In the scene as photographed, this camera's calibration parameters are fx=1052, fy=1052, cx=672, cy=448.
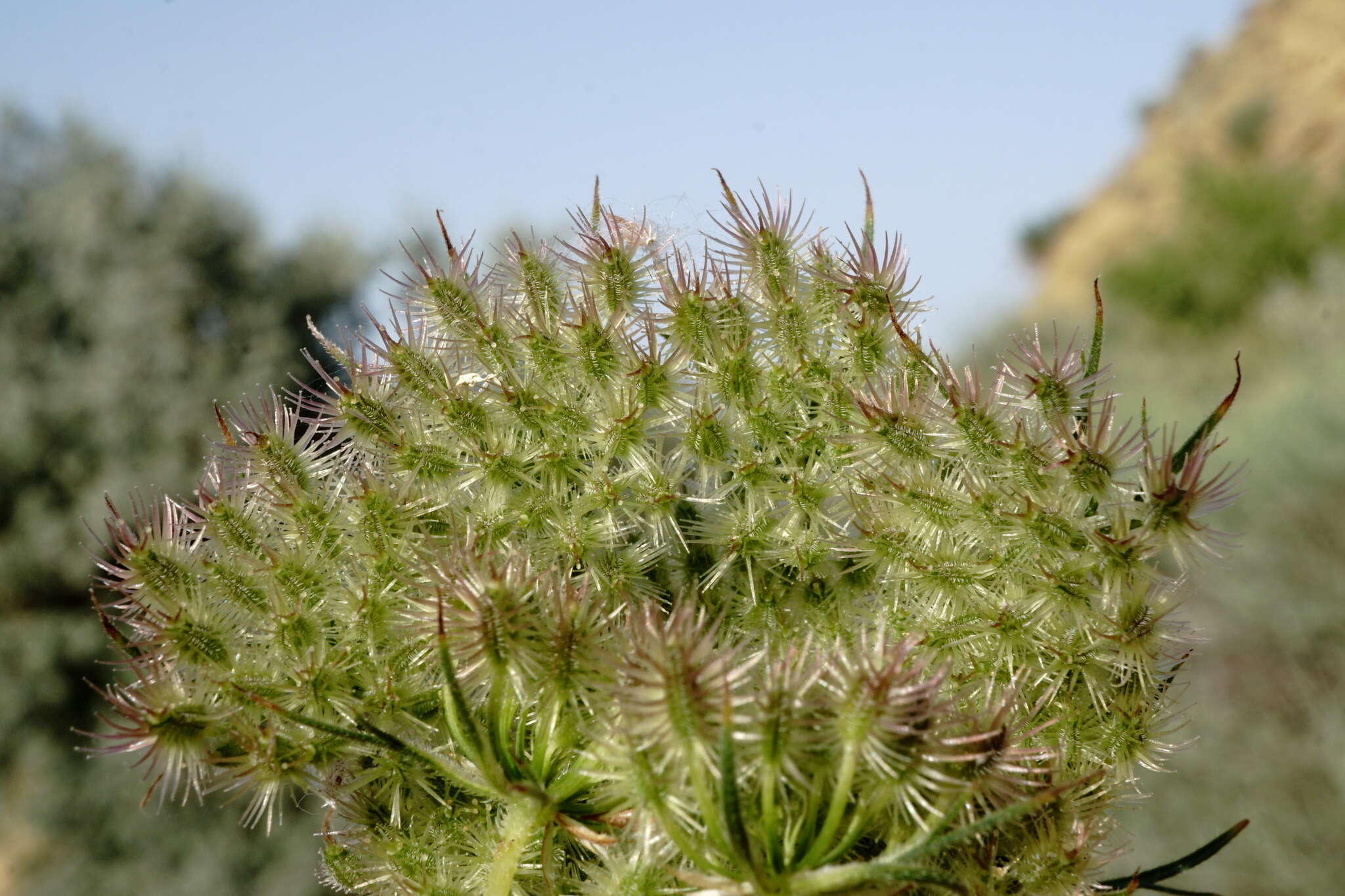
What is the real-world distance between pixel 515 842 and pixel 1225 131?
4556 centimetres

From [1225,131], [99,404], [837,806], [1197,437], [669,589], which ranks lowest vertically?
[837,806]

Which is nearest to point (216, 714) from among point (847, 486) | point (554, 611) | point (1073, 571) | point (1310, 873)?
point (554, 611)

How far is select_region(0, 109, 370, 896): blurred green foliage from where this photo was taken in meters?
13.2

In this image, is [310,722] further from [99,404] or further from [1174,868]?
[99,404]

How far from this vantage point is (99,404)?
14.4 meters

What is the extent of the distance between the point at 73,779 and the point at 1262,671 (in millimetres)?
13794

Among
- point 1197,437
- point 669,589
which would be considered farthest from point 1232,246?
point 669,589

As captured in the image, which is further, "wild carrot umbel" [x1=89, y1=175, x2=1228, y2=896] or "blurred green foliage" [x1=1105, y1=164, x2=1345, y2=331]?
"blurred green foliage" [x1=1105, y1=164, x2=1345, y2=331]

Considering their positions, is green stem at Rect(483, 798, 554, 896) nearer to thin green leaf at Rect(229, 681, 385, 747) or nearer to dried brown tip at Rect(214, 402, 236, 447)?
thin green leaf at Rect(229, 681, 385, 747)

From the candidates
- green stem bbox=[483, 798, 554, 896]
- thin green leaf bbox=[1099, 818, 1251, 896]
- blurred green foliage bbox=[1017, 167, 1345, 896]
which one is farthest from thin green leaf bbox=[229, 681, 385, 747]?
blurred green foliage bbox=[1017, 167, 1345, 896]

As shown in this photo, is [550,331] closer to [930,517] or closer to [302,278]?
[930,517]

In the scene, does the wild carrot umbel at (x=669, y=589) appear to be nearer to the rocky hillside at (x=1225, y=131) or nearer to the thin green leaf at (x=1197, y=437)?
the thin green leaf at (x=1197, y=437)

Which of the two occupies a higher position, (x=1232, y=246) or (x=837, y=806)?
(x=1232, y=246)

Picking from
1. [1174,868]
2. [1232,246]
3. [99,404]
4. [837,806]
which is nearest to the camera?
[837,806]
